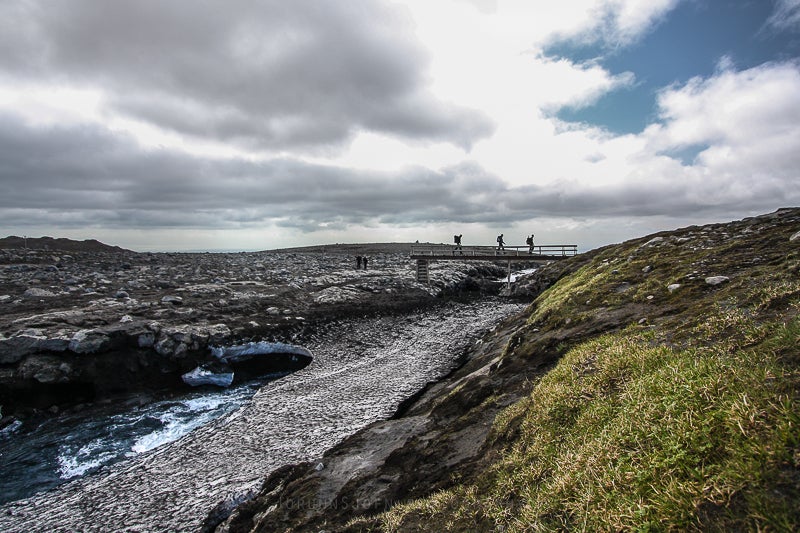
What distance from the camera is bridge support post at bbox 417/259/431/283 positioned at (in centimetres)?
5470

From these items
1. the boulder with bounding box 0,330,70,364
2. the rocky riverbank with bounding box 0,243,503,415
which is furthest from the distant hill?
the boulder with bounding box 0,330,70,364

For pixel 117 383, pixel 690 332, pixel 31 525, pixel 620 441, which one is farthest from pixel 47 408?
pixel 690 332

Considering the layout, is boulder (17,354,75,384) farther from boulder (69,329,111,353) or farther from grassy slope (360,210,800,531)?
grassy slope (360,210,800,531)

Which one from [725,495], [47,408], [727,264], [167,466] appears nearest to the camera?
[725,495]

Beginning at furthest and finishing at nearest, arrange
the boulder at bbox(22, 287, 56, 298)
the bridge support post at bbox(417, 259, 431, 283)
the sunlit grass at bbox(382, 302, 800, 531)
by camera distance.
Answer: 1. the bridge support post at bbox(417, 259, 431, 283)
2. the boulder at bbox(22, 287, 56, 298)
3. the sunlit grass at bbox(382, 302, 800, 531)

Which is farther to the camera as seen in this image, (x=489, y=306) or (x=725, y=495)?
(x=489, y=306)

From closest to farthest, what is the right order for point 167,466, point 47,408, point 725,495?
1. point 725,495
2. point 167,466
3. point 47,408

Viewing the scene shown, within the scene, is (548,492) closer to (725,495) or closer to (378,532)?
(725,495)

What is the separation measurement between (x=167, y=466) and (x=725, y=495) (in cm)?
1550

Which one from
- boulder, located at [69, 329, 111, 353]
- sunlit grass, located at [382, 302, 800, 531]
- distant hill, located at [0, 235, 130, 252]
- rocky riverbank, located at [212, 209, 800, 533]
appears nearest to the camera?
sunlit grass, located at [382, 302, 800, 531]

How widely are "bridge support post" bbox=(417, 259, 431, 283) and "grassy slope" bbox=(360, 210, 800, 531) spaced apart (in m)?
44.8

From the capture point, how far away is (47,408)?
17.4 metres

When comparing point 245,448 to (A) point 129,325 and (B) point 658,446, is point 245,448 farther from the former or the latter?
(B) point 658,446

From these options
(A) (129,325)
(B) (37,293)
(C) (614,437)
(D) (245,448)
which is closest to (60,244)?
(B) (37,293)
